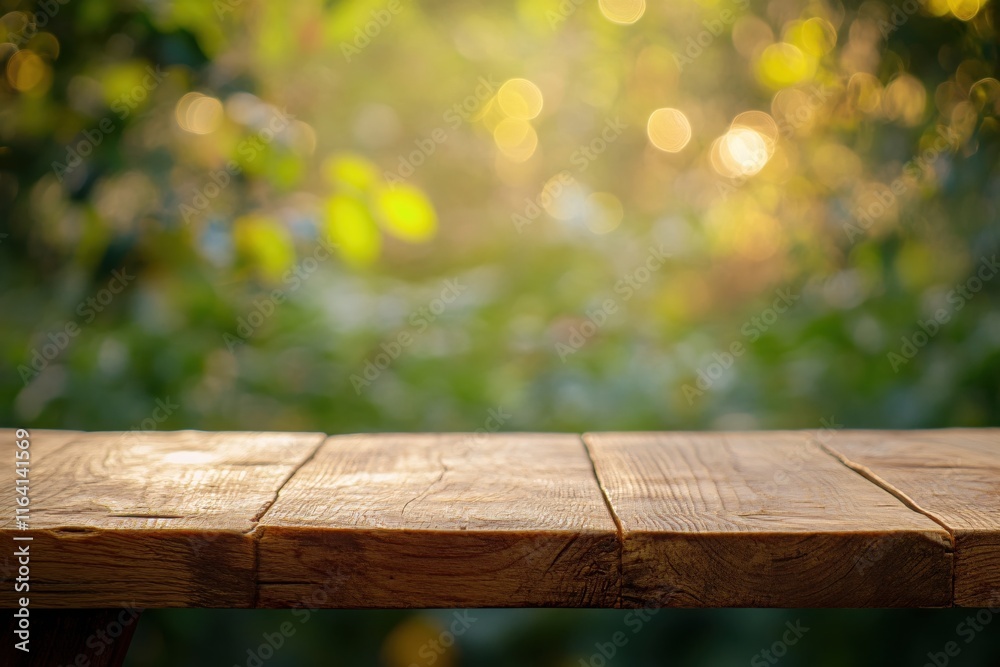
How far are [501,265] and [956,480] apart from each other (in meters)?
1.92

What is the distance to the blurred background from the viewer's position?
1354 millimetres

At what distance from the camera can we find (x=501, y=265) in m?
2.56

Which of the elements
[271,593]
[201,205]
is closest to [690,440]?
[271,593]

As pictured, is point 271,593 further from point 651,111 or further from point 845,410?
point 651,111

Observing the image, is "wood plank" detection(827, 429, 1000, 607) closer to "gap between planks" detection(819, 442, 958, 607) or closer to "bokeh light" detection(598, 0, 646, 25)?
"gap between planks" detection(819, 442, 958, 607)

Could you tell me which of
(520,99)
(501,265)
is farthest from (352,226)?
(520,99)

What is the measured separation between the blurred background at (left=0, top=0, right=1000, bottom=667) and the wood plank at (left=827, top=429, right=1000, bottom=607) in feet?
2.32

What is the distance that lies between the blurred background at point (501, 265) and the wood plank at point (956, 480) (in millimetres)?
707

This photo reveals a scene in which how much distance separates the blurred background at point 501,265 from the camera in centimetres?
135

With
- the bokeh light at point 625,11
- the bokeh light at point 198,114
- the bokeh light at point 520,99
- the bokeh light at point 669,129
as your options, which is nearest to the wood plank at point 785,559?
the bokeh light at point 198,114

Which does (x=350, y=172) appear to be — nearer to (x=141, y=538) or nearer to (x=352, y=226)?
(x=352, y=226)

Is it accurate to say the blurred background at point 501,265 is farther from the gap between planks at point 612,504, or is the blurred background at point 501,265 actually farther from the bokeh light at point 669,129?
the gap between planks at point 612,504

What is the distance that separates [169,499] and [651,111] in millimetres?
2895

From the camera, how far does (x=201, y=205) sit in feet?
5.00
